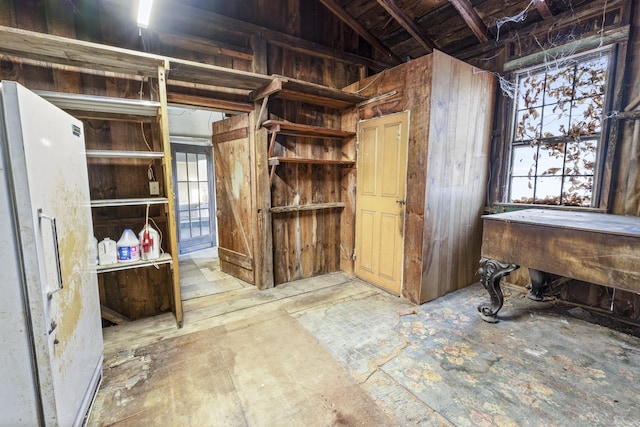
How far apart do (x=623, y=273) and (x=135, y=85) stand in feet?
12.7

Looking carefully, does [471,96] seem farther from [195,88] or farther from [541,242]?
[195,88]

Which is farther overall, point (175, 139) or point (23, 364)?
point (175, 139)

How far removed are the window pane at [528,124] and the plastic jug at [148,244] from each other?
3853mm

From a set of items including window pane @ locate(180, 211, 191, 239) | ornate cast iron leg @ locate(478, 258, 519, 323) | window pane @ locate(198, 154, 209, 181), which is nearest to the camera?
ornate cast iron leg @ locate(478, 258, 519, 323)

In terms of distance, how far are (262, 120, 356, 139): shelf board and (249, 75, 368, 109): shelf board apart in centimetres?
29

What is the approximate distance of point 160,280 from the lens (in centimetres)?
264

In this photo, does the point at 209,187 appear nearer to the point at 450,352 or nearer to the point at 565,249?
the point at 450,352

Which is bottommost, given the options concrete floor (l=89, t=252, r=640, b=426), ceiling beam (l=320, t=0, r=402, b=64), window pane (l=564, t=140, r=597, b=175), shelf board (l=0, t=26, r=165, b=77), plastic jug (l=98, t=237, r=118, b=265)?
concrete floor (l=89, t=252, r=640, b=426)

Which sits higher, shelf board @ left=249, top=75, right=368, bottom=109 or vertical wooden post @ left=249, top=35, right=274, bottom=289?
shelf board @ left=249, top=75, right=368, bottom=109

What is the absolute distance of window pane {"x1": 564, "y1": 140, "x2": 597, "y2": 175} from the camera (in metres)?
2.62

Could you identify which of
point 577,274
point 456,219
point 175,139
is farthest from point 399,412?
point 175,139

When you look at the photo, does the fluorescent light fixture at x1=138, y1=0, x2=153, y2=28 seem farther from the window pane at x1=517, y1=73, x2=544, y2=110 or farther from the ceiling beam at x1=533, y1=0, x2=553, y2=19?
the window pane at x1=517, y1=73, x2=544, y2=110

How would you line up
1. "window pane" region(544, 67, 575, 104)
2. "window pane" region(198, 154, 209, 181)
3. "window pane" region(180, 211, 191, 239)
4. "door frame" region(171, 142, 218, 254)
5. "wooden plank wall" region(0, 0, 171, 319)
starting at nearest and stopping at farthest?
"wooden plank wall" region(0, 0, 171, 319) → "window pane" region(544, 67, 575, 104) → "door frame" region(171, 142, 218, 254) → "window pane" region(180, 211, 191, 239) → "window pane" region(198, 154, 209, 181)

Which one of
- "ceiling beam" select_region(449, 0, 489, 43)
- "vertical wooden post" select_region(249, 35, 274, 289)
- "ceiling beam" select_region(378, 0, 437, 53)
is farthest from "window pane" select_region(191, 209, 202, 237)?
"ceiling beam" select_region(449, 0, 489, 43)
